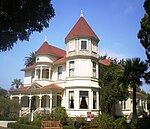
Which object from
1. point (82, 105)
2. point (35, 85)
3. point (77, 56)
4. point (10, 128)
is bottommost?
point (10, 128)

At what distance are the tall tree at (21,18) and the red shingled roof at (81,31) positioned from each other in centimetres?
2450

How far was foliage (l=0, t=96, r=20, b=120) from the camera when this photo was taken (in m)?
39.3

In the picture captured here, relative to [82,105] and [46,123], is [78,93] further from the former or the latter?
[46,123]

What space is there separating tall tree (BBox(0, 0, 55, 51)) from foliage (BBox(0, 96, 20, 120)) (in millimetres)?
30614

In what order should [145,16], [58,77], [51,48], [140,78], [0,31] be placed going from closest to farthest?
[0,31] < [145,16] < [140,78] < [58,77] < [51,48]

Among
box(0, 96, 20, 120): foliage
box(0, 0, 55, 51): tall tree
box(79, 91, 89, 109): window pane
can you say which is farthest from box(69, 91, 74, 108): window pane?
box(0, 0, 55, 51): tall tree

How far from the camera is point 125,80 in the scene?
32.5 meters

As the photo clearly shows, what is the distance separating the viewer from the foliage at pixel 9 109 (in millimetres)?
39341

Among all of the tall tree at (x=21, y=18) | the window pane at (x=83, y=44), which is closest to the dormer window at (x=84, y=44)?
the window pane at (x=83, y=44)

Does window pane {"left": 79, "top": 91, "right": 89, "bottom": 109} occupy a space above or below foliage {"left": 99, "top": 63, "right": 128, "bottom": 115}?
below

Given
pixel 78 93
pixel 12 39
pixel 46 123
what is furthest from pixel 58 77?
pixel 12 39

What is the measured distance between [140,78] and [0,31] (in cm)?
2542

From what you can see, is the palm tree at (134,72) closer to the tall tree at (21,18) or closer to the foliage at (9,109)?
the foliage at (9,109)

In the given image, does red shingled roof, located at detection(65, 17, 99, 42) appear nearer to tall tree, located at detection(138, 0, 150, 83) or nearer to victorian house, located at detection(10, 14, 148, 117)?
victorian house, located at detection(10, 14, 148, 117)
